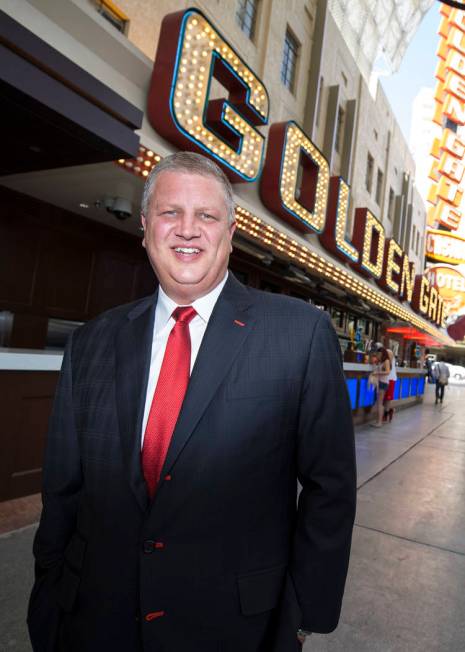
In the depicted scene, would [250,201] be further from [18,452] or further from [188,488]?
[188,488]

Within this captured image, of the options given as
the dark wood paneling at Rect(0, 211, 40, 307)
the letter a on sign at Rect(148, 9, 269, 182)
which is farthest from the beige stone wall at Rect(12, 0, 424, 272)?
the dark wood paneling at Rect(0, 211, 40, 307)

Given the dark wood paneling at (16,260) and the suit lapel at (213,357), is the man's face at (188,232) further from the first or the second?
the dark wood paneling at (16,260)

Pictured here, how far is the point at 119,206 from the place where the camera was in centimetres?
632

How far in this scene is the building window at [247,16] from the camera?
29.9 feet

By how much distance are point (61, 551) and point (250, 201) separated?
620cm

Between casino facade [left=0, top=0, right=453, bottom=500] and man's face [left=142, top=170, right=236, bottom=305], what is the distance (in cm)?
245

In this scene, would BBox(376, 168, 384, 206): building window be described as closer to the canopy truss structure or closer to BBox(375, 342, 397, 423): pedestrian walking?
the canopy truss structure

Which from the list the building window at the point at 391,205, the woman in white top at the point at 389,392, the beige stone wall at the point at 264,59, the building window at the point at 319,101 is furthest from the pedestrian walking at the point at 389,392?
the building window at the point at 391,205

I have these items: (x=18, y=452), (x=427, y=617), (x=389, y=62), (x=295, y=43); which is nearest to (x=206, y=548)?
(x=427, y=617)

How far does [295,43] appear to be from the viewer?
449 inches

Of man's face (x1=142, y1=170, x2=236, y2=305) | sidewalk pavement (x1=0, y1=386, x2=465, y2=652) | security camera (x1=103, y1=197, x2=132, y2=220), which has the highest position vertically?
security camera (x1=103, y1=197, x2=132, y2=220)

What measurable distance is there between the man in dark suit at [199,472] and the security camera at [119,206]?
5067 millimetres

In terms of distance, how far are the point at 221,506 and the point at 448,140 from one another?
40111 mm

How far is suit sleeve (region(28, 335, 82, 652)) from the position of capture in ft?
5.08
